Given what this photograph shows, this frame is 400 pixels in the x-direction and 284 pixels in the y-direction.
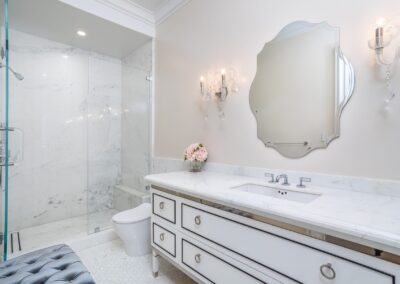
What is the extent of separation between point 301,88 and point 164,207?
1307mm

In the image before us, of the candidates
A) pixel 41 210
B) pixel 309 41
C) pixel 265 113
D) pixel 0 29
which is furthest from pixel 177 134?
pixel 41 210

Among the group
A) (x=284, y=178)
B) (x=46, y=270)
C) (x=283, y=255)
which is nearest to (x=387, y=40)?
(x=284, y=178)

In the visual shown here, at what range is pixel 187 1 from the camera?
7.79ft

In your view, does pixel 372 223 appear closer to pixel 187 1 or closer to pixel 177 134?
pixel 177 134

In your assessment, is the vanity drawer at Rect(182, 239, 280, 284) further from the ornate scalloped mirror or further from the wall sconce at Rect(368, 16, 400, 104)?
the wall sconce at Rect(368, 16, 400, 104)

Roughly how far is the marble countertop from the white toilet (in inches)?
38.5

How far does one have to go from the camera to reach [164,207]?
64.4 inches

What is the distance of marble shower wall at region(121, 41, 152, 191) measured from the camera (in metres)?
3.00

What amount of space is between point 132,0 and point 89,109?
1.61 metres

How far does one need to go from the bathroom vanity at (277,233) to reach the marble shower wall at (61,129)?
6.82 ft

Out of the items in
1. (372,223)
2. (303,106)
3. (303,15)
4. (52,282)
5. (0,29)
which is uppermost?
(0,29)

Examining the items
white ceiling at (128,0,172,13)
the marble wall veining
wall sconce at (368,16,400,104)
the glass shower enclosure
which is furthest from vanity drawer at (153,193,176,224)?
white ceiling at (128,0,172,13)

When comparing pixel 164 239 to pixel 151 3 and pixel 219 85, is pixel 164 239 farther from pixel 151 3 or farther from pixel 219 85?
pixel 151 3

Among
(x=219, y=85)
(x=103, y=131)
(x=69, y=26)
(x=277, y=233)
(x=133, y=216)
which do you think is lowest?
(x=133, y=216)
